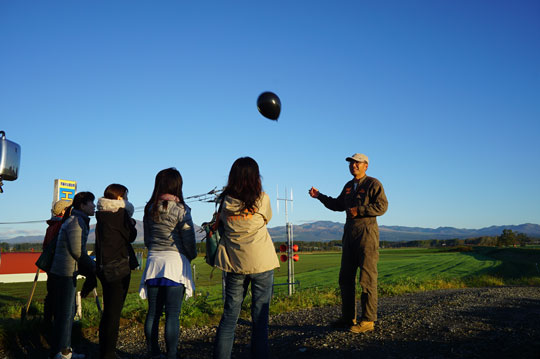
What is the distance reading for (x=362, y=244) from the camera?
511cm

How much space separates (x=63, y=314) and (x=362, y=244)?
3.55 meters

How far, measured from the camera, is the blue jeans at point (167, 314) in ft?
12.3

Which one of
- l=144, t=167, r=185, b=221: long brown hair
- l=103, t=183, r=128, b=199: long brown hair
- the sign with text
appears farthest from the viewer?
the sign with text

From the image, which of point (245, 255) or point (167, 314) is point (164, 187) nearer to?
point (245, 255)

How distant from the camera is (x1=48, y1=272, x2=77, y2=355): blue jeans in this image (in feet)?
13.9

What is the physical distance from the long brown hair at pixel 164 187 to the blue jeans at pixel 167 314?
735 millimetres

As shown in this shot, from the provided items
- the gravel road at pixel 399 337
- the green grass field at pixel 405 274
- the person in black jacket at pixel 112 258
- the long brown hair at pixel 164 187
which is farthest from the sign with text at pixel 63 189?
the green grass field at pixel 405 274

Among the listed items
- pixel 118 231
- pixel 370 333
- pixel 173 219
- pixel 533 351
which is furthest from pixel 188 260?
pixel 533 351

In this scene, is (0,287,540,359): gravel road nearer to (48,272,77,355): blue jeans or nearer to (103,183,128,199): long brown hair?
(48,272,77,355): blue jeans

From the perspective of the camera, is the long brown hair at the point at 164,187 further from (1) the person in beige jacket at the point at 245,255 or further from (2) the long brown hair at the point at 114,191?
(1) the person in beige jacket at the point at 245,255

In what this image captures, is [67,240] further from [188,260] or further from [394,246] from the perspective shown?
[394,246]

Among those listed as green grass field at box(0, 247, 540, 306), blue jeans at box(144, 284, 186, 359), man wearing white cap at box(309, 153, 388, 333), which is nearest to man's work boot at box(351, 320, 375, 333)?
man wearing white cap at box(309, 153, 388, 333)

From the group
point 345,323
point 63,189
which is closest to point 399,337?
point 345,323

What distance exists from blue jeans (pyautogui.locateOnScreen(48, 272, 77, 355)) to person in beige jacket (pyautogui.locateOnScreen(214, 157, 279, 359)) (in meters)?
1.87
